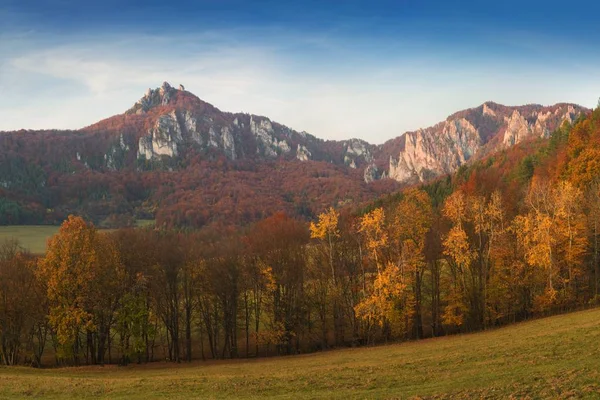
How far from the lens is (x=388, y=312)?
40.2m

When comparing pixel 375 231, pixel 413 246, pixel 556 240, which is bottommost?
pixel 556 240

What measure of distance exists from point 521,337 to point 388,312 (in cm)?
1341

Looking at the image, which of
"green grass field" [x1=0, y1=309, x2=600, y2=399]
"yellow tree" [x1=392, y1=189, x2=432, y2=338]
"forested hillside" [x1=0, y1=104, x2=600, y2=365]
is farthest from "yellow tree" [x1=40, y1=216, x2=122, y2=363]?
"yellow tree" [x1=392, y1=189, x2=432, y2=338]

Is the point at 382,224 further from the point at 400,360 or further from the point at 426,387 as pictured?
the point at 426,387

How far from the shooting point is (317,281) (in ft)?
157

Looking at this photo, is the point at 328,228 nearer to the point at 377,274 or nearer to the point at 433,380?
the point at 377,274

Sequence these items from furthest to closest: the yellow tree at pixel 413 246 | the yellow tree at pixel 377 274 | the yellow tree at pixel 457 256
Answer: the yellow tree at pixel 413 246 → the yellow tree at pixel 457 256 → the yellow tree at pixel 377 274

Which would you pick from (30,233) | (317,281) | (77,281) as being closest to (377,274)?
(317,281)

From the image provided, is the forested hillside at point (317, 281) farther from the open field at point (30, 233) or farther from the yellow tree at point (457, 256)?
the open field at point (30, 233)

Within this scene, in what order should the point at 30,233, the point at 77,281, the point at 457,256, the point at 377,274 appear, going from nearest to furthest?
the point at 77,281, the point at 457,256, the point at 377,274, the point at 30,233

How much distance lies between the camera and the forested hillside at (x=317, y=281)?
4078 centimetres

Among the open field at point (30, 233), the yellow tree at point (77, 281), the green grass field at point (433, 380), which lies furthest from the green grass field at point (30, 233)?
the green grass field at point (433, 380)

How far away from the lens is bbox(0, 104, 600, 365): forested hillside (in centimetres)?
4078

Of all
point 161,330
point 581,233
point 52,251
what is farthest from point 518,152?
point 52,251
